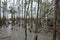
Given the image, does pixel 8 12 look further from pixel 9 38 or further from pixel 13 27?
pixel 9 38

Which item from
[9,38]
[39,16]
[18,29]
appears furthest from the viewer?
[18,29]

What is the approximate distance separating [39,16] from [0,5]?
1.48 metres

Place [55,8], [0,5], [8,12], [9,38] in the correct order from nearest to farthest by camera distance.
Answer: [55,8], [9,38], [8,12], [0,5]

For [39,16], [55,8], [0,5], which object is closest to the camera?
[55,8]

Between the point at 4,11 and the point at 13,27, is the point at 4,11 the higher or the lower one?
the higher one

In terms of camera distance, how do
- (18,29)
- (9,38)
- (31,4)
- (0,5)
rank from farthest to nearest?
(0,5) < (18,29) < (9,38) < (31,4)

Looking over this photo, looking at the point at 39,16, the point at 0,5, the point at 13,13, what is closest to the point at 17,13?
the point at 13,13

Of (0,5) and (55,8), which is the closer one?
(55,8)

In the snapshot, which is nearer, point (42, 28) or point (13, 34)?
point (42, 28)

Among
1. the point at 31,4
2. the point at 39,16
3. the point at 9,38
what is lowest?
the point at 9,38

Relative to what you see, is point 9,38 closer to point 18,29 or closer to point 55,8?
point 18,29

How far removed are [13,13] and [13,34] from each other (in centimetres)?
44

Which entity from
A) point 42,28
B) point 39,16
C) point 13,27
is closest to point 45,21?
point 42,28

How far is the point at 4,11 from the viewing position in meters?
3.02
